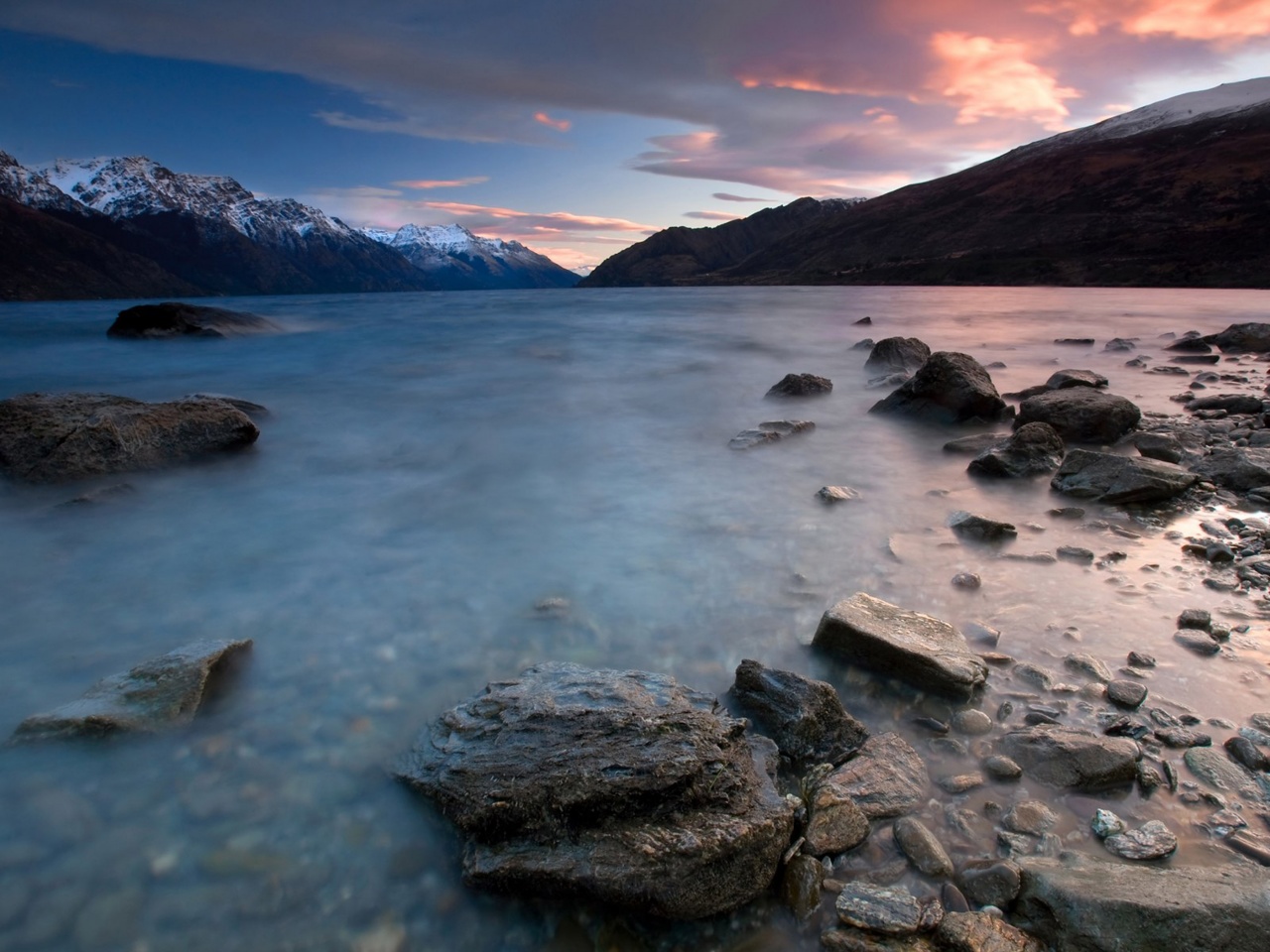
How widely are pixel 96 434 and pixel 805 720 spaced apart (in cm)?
730

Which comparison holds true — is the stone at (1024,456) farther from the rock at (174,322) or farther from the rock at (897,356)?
the rock at (174,322)

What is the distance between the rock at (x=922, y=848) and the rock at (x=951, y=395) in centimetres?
722

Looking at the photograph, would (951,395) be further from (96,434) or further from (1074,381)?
(96,434)

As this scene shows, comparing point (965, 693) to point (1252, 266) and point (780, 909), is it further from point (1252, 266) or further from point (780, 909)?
point (1252, 266)

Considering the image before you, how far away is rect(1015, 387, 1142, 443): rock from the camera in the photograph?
24.4 feet

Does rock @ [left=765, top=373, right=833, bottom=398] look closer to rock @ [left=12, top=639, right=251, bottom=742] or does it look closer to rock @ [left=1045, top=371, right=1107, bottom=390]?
rock @ [left=1045, top=371, right=1107, bottom=390]

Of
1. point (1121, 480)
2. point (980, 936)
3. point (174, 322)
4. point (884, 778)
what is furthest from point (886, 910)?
point (174, 322)

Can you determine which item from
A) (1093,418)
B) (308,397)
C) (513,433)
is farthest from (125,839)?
(308,397)

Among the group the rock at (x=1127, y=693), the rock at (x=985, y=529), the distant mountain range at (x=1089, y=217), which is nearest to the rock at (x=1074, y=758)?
the rock at (x=1127, y=693)

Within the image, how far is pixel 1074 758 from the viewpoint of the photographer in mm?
2555

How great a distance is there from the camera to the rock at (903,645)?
307 centimetres

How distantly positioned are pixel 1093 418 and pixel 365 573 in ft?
26.6

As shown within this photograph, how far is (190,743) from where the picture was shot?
278 cm

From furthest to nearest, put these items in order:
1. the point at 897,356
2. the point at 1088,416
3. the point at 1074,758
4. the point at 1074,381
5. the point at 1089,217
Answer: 1. the point at 1089,217
2. the point at 897,356
3. the point at 1074,381
4. the point at 1088,416
5. the point at 1074,758
